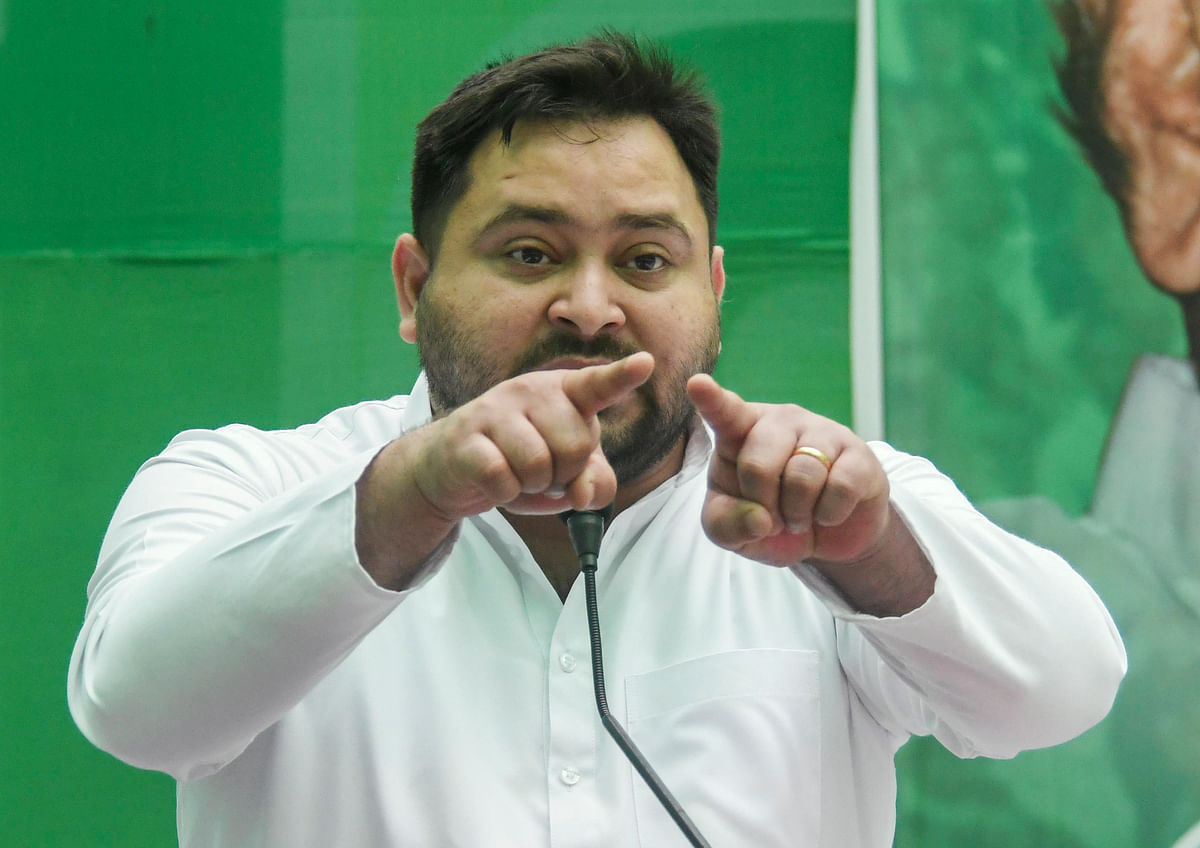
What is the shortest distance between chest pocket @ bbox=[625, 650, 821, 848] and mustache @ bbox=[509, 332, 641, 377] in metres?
0.37

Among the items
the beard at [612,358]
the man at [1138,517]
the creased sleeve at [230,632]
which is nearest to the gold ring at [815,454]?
the creased sleeve at [230,632]

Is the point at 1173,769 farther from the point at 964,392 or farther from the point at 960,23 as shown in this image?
the point at 960,23

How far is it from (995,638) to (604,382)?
47cm

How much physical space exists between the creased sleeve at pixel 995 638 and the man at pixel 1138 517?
95cm

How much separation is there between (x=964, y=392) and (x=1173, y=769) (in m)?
0.72

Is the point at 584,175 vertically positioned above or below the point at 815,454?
above

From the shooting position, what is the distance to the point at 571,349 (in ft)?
4.81

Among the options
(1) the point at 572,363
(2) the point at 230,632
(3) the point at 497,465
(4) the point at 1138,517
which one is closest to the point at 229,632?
(2) the point at 230,632

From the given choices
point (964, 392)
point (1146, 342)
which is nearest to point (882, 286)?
point (964, 392)

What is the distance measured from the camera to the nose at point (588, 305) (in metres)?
1.44

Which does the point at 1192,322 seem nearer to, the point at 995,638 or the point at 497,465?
the point at 995,638

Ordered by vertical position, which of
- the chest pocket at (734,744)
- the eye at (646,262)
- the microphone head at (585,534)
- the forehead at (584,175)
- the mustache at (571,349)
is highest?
the forehead at (584,175)

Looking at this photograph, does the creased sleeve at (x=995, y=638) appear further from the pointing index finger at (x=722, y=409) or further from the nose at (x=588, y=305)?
the nose at (x=588, y=305)

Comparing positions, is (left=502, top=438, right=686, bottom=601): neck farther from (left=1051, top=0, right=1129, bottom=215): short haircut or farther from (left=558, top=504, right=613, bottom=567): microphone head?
(left=1051, top=0, right=1129, bottom=215): short haircut
